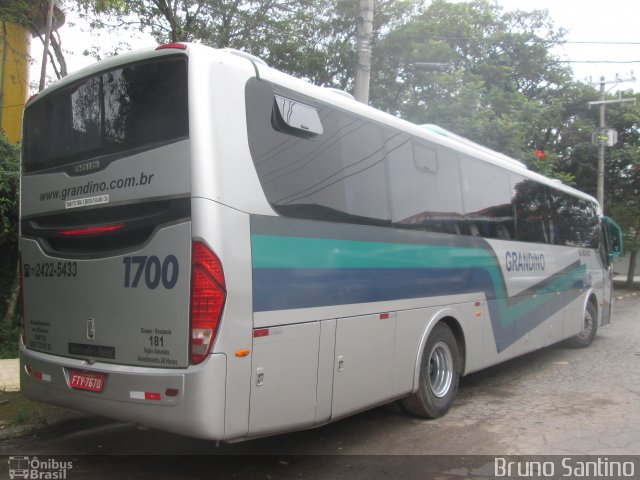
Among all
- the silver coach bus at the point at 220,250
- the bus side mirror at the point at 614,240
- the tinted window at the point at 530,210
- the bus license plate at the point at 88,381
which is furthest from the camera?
the bus side mirror at the point at 614,240

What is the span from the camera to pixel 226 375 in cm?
350

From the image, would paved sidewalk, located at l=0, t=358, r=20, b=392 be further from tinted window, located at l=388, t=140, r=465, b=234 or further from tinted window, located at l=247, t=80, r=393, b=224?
tinted window, located at l=388, t=140, r=465, b=234

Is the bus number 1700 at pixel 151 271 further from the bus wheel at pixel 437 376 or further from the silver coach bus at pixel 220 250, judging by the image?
the bus wheel at pixel 437 376

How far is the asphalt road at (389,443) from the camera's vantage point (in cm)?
441

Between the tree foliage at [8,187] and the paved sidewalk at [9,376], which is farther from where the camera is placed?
the tree foliage at [8,187]

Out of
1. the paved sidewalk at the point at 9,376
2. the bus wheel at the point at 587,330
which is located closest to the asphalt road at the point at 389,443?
the paved sidewalk at the point at 9,376

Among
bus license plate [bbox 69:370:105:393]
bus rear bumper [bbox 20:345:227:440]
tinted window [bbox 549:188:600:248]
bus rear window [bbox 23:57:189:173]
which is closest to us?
bus rear bumper [bbox 20:345:227:440]

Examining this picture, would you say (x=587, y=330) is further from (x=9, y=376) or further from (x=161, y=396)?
(x=9, y=376)

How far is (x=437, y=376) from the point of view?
239 inches

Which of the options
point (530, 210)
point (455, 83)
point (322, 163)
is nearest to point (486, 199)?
point (530, 210)

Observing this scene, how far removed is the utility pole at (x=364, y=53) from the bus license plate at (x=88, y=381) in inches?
267

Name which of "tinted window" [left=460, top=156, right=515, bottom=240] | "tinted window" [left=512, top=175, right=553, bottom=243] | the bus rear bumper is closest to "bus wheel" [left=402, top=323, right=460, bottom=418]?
"tinted window" [left=460, top=156, right=515, bottom=240]

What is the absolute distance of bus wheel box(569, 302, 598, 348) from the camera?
34.3 ft

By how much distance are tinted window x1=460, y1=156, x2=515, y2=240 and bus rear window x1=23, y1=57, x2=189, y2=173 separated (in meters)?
3.90
